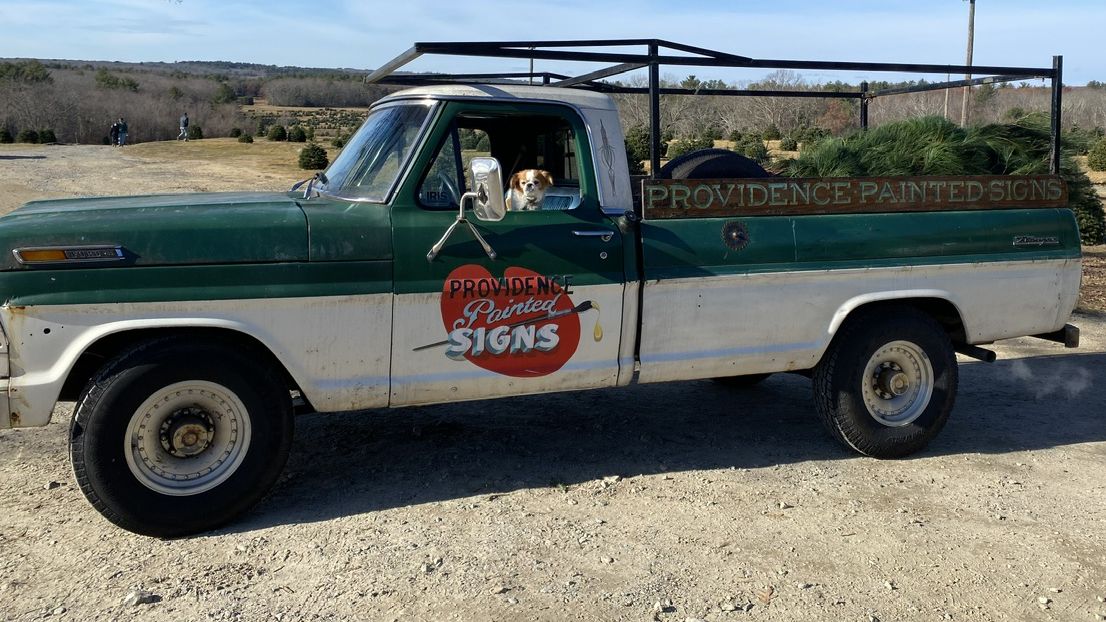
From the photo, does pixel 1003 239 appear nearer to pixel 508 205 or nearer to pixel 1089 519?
pixel 1089 519

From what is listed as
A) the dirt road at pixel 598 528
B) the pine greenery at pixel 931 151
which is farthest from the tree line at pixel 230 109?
the dirt road at pixel 598 528

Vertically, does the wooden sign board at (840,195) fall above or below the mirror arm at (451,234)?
above

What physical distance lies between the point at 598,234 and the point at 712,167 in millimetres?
1315

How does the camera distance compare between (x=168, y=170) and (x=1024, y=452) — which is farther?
(x=168, y=170)

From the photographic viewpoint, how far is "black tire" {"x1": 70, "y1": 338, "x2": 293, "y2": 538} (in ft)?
13.6

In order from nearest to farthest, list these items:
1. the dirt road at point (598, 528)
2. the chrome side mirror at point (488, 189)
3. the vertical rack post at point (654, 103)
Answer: the dirt road at point (598, 528)
the chrome side mirror at point (488, 189)
the vertical rack post at point (654, 103)

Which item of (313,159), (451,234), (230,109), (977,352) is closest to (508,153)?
(451,234)

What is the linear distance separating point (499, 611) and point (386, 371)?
1.35m

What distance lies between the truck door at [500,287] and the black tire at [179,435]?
66 cm

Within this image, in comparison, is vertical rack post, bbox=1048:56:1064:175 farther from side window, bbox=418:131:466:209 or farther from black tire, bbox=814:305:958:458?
side window, bbox=418:131:466:209

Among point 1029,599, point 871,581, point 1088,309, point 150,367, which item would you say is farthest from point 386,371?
point 1088,309

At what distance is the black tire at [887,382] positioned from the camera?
548 centimetres

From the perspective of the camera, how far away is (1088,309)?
10531 millimetres

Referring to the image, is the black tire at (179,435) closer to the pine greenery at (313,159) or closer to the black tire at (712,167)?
the black tire at (712,167)
